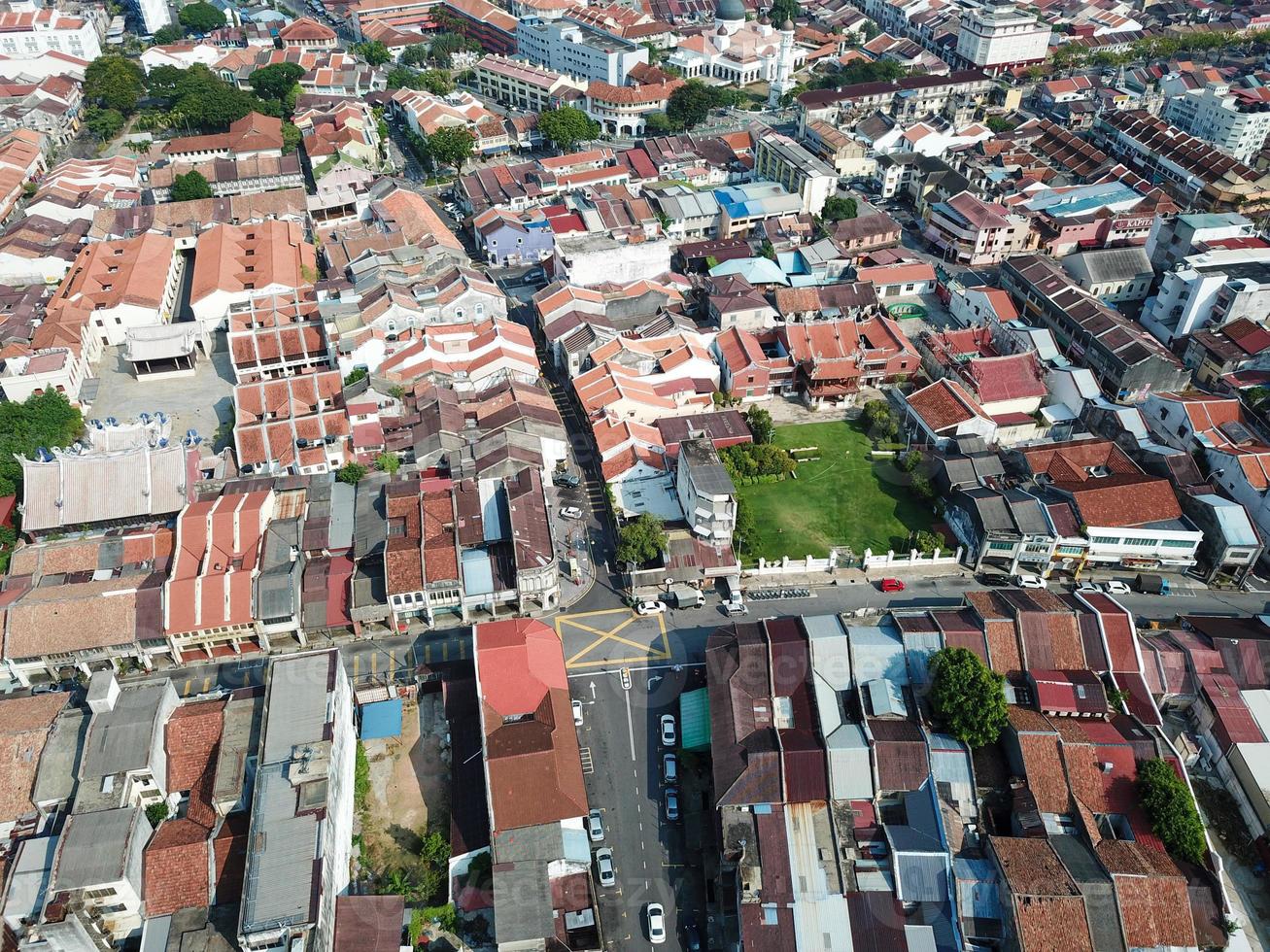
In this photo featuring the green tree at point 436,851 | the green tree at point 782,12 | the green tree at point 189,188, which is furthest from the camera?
the green tree at point 782,12

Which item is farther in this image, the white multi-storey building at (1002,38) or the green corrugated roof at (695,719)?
the white multi-storey building at (1002,38)

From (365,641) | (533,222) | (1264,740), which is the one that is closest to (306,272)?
(533,222)

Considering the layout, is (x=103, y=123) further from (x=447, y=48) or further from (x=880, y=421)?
(x=880, y=421)

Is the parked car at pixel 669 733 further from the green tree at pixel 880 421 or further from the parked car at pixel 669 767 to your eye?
the green tree at pixel 880 421

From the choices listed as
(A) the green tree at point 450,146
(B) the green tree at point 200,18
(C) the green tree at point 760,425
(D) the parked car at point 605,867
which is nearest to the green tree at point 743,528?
(C) the green tree at point 760,425

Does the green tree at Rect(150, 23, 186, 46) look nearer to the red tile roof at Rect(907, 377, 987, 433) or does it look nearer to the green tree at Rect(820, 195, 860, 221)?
the green tree at Rect(820, 195, 860, 221)

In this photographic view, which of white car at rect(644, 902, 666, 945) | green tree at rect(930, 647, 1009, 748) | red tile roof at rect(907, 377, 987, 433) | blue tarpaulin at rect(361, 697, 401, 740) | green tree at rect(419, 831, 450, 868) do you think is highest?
green tree at rect(930, 647, 1009, 748)

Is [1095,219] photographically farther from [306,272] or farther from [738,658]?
[306,272]

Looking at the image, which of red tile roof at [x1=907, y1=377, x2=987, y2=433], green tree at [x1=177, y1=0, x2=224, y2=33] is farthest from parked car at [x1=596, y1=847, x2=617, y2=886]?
green tree at [x1=177, y1=0, x2=224, y2=33]
